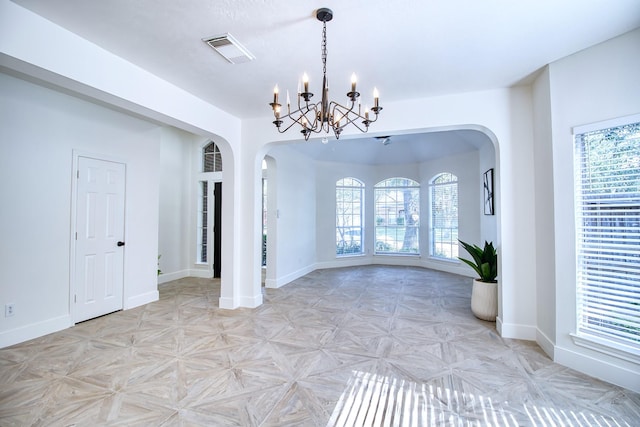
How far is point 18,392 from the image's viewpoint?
2246 mm

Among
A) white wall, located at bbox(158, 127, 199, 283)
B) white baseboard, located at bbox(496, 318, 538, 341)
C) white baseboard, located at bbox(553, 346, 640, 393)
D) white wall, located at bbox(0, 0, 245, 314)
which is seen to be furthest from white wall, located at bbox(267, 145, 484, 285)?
white baseboard, located at bbox(553, 346, 640, 393)

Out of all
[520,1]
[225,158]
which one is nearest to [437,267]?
[225,158]

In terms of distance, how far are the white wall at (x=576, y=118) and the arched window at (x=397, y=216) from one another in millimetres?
4960

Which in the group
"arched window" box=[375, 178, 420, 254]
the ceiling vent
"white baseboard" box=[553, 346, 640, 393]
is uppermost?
the ceiling vent

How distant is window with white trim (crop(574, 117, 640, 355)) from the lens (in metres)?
2.29

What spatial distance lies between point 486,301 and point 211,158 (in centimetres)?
561

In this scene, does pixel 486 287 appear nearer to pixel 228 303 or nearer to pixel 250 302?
pixel 250 302

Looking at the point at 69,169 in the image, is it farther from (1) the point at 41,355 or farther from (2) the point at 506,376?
(2) the point at 506,376

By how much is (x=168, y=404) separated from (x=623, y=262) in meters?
3.52

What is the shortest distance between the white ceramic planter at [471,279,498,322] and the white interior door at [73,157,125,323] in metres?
4.80

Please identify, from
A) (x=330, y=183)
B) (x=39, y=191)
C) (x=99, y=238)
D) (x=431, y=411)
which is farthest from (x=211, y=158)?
(x=431, y=411)

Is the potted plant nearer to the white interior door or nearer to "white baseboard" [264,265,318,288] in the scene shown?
"white baseboard" [264,265,318,288]

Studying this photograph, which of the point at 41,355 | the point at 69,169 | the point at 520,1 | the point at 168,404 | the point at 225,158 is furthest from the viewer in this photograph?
the point at 225,158

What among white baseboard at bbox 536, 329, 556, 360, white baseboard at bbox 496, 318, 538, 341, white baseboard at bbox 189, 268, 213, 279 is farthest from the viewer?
white baseboard at bbox 189, 268, 213, 279
